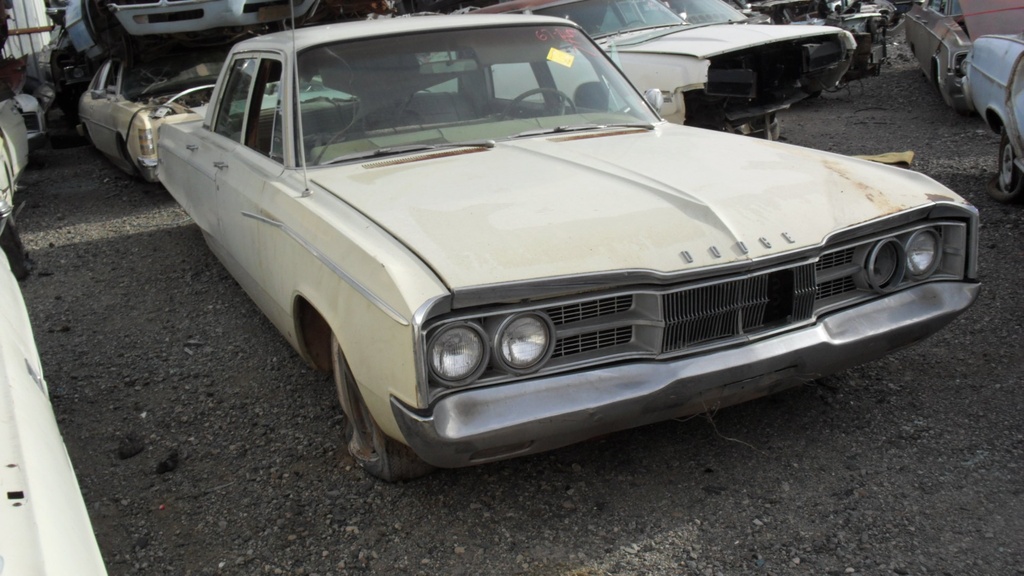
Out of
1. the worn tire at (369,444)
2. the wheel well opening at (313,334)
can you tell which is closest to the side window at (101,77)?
the wheel well opening at (313,334)

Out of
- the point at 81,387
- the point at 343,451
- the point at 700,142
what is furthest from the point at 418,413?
the point at 81,387

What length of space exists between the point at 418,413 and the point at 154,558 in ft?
3.40

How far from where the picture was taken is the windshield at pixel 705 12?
810 cm

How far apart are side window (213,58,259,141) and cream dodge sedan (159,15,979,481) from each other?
265mm

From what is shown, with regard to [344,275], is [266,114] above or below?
above

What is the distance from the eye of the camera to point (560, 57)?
4133 millimetres

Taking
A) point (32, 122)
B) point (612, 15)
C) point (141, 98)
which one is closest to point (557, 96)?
point (612, 15)

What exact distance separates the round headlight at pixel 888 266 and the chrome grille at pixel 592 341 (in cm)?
92

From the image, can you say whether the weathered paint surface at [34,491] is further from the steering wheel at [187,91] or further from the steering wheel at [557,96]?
the steering wheel at [187,91]

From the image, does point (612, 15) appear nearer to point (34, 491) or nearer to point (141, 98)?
point (141, 98)

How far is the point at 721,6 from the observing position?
836 cm

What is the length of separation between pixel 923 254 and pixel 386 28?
2344 mm

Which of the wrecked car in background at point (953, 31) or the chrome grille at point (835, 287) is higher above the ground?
the wrecked car in background at point (953, 31)

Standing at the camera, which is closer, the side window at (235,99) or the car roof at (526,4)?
the side window at (235,99)
